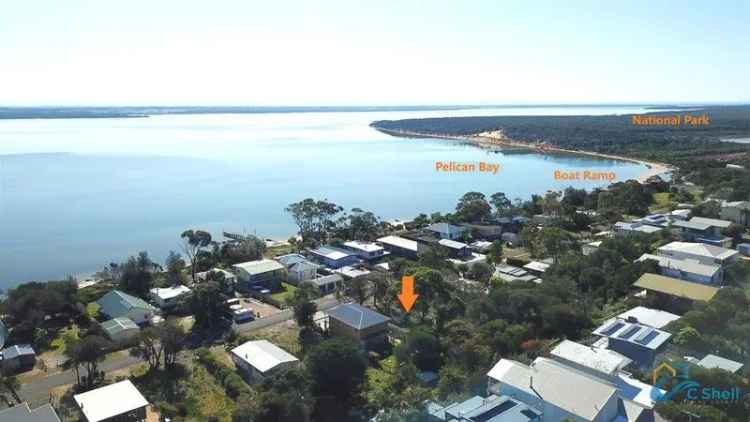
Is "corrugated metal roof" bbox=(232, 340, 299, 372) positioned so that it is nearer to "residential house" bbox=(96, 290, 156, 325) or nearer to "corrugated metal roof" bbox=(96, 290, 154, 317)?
"residential house" bbox=(96, 290, 156, 325)

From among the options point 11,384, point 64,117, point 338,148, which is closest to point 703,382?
point 11,384

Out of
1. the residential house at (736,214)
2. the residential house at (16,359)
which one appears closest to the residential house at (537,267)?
the residential house at (736,214)

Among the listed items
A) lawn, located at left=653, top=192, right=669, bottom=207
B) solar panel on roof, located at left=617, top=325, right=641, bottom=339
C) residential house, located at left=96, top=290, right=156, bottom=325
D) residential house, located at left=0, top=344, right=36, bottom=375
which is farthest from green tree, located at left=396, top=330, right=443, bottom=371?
lawn, located at left=653, top=192, right=669, bottom=207

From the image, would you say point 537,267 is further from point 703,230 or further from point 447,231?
point 703,230

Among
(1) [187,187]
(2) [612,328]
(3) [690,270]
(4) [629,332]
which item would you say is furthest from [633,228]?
(1) [187,187]

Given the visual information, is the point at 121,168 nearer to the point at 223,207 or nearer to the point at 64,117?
the point at 223,207

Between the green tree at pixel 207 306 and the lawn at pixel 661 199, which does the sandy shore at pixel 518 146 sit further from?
the green tree at pixel 207 306
